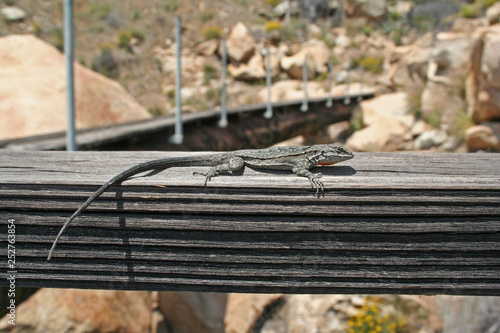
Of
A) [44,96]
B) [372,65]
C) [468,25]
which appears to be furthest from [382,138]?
[372,65]

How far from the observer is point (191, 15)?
3353cm

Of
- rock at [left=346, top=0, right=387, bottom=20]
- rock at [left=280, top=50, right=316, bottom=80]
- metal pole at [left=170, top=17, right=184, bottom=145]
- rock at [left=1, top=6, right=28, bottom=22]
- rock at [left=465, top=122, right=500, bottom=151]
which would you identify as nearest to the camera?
metal pole at [left=170, top=17, right=184, bottom=145]

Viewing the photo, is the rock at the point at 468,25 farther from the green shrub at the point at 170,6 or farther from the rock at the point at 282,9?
the rock at the point at 282,9

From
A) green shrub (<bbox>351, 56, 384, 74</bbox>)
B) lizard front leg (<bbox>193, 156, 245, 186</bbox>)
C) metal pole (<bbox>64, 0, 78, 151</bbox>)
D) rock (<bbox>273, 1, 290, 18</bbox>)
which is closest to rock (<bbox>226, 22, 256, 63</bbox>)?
green shrub (<bbox>351, 56, 384, 74</bbox>)

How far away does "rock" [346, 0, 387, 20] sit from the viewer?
36.1m

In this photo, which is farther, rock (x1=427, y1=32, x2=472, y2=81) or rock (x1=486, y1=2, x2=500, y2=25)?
rock (x1=427, y1=32, x2=472, y2=81)

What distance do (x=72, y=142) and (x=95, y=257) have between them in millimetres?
2961

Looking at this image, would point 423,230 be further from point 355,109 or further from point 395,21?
point 395,21

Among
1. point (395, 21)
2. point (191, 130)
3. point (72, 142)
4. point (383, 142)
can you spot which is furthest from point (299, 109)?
point (395, 21)

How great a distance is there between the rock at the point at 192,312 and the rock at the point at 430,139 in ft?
33.3

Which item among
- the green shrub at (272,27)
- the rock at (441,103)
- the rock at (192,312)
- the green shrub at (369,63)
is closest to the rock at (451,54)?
the rock at (441,103)

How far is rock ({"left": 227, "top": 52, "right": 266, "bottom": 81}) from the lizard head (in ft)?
84.2

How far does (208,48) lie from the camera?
28797 mm

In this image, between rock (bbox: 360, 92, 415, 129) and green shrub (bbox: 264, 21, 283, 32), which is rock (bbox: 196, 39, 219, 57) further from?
rock (bbox: 360, 92, 415, 129)
